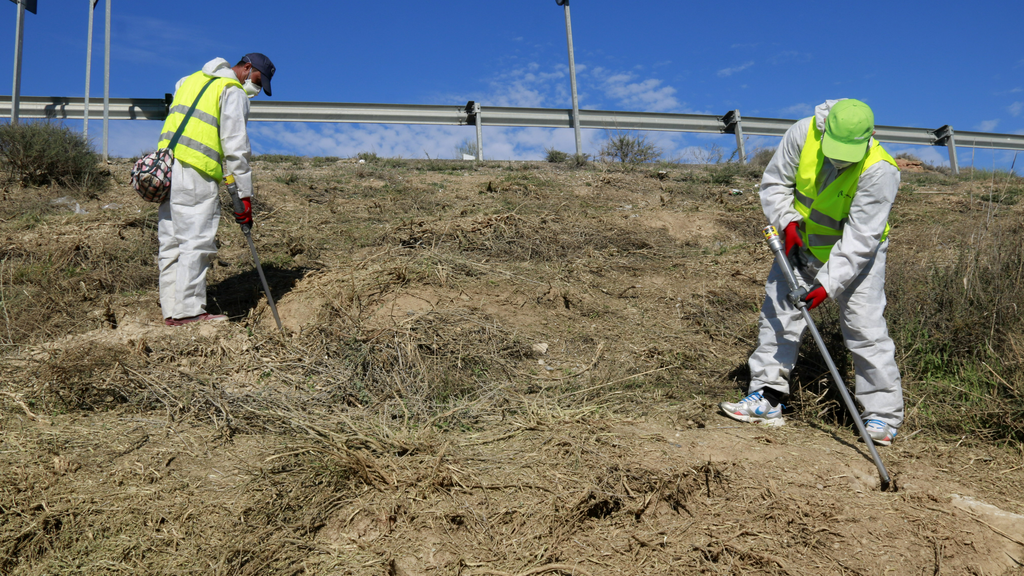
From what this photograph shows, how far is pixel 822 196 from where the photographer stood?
11.4 ft

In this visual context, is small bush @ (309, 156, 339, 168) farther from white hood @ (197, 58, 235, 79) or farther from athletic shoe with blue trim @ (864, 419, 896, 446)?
athletic shoe with blue trim @ (864, 419, 896, 446)

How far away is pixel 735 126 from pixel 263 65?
8029 mm

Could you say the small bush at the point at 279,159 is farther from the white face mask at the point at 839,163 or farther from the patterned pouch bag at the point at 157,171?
the white face mask at the point at 839,163

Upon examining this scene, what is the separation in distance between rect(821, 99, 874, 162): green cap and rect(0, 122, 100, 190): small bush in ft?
25.8

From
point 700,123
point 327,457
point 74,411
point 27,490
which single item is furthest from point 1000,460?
point 700,123

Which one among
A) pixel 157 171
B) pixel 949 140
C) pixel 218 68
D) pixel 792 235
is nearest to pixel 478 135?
pixel 218 68

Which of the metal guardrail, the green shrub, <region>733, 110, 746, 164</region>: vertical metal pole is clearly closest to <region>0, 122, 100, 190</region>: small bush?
the metal guardrail

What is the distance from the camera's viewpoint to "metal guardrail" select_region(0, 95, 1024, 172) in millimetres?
9242

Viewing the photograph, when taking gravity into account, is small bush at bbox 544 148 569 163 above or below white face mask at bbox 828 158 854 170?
above

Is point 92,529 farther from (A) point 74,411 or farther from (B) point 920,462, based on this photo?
(B) point 920,462

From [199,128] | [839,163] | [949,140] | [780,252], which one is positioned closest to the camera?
[839,163]

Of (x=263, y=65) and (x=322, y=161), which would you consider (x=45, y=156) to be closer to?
(x=322, y=161)

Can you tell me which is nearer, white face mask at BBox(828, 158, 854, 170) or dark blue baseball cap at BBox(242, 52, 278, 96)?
white face mask at BBox(828, 158, 854, 170)

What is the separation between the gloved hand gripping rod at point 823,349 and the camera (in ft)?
10.2
